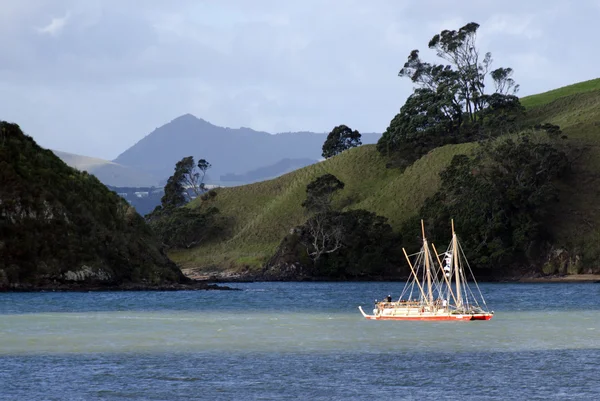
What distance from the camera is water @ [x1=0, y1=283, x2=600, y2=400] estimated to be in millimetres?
37219

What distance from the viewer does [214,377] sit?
40.6m

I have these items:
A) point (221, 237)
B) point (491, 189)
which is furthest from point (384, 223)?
point (221, 237)

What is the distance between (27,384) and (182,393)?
22.2 ft

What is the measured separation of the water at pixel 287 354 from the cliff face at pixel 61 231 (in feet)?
82.7

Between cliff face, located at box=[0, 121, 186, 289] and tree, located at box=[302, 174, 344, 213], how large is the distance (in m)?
A: 45.5

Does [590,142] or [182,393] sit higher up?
[590,142]

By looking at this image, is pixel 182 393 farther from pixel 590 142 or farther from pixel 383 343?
pixel 590 142

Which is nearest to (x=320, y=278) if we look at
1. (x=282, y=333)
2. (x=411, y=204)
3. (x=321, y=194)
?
(x=321, y=194)

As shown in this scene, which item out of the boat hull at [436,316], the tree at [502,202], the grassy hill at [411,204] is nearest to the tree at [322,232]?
the grassy hill at [411,204]

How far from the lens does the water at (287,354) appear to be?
37.2m

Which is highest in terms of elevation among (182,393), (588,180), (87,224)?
(588,180)

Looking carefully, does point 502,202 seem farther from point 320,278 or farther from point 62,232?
point 62,232

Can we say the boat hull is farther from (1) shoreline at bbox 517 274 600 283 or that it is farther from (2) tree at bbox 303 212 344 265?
(2) tree at bbox 303 212 344 265

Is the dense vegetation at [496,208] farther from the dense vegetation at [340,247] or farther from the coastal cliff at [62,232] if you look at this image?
the coastal cliff at [62,232]
